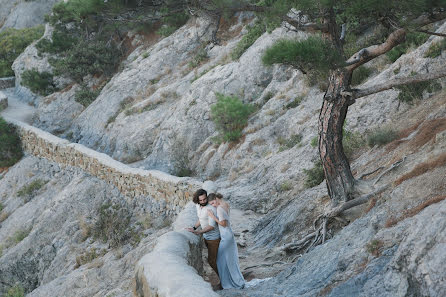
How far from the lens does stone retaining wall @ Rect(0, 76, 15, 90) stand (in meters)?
37.9

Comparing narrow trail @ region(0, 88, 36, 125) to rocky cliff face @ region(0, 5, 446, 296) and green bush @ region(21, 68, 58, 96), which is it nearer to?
green bush @ region(21, 68, 58, 96)

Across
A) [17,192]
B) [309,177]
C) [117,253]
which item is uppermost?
[309,177]

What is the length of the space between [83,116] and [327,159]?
20.4m

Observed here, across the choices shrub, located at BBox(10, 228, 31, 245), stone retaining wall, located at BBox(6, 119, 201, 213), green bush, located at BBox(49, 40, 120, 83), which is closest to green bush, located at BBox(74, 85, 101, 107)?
green bush, located at BBox(49, 40, 120, 83)

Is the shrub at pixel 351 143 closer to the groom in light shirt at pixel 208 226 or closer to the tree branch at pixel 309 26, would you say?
the tree branch at pixel 309 26

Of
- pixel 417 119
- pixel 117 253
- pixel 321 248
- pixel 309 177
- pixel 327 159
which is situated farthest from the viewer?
pixel 117 253

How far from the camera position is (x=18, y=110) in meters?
31.9

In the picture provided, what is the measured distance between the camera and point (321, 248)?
6188mm

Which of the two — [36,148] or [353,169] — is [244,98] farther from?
[36,148]

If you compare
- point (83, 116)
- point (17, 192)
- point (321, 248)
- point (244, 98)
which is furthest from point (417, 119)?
point (83, 116)

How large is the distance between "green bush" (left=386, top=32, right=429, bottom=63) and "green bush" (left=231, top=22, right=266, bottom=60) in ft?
24.1

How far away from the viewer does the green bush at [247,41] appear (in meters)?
20.0

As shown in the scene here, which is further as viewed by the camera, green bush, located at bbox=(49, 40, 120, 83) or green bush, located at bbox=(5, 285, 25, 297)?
green bush, located at bbox=(49, 40, 120, 83)

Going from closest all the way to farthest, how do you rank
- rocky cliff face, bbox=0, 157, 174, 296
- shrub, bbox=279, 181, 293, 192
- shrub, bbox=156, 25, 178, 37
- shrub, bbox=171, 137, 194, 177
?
rocky cliff face, bbox=0, 157, 174, 296, shrub, bbox=279, 181, 293, 192, shrub, bbox=171, 137, 194, 177, shrub, bbox=156, 25, 178, 37
